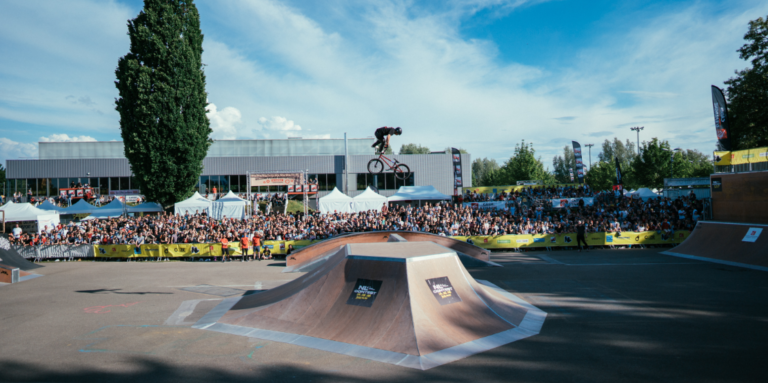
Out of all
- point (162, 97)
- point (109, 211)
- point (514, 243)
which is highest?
point (162, 97)

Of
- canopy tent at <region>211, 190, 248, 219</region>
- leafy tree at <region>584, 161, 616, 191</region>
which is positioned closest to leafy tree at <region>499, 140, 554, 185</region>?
leafy tree at <region>584, 161, 616, 191</region>

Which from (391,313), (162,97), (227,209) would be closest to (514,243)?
(391,313)

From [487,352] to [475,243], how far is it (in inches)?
564

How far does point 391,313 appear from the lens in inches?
279

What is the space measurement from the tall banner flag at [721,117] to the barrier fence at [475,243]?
5140mm

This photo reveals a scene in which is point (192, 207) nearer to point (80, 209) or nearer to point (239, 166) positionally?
point (80, 209)

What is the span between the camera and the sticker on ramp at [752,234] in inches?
589

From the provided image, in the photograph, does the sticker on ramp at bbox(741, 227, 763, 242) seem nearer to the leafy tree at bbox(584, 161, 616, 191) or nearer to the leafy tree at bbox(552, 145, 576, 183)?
the leafy tree at bbox(584, 161, 616, 191)

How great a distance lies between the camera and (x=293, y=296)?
8.41 m

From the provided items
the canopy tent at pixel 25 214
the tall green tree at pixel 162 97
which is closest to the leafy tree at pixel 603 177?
the tall green tree at pixel 162 97

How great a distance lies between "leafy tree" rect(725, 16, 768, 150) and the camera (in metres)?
26.5

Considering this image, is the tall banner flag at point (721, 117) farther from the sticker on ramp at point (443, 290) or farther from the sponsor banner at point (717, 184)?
the sticker on ramp at point (443, 290)

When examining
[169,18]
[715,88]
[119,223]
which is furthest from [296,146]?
[715,88]

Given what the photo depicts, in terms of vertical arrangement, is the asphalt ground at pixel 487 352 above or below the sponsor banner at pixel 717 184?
below
